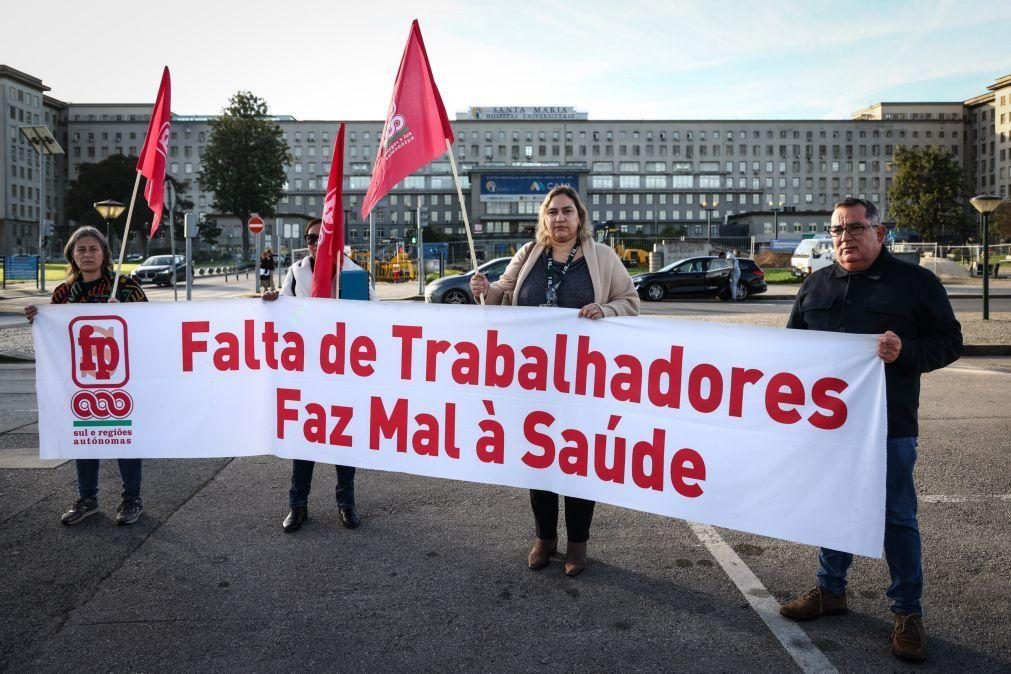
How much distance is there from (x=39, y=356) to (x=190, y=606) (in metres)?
2.14

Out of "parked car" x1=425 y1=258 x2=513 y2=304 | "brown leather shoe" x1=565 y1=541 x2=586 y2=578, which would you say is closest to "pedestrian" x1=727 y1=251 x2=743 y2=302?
"parked car" x1=425 y1=258 x2=513 y2=304

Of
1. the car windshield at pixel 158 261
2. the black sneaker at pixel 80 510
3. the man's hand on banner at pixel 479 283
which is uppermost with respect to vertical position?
the car windshield at pixel 158 261

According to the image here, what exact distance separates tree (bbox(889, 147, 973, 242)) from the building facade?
41.6 m

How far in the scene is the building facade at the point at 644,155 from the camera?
414 ft

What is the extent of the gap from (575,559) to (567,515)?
0.22 m

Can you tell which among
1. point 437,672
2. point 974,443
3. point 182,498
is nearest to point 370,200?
point 182,498

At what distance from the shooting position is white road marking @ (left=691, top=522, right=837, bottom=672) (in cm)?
329

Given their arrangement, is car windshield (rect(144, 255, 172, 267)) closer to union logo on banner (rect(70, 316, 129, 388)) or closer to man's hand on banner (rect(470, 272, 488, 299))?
union logo on banner (rect(70, 316, 129, 388))

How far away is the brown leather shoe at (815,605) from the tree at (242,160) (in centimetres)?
8486

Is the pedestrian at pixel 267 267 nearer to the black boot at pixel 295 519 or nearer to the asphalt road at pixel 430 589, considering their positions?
the asphalt road at pixel 430 589

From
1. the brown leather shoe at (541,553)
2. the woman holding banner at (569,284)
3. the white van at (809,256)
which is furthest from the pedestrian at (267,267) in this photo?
the brown leather shoe at (541,553)

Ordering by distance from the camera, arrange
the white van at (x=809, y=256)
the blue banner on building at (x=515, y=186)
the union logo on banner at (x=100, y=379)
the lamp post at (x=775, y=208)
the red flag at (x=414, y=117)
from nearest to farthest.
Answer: the red flag at (x=414, y=117)
the union logo on banner at (x=100, y=379)
the white van at (x=809, y=256)
the blue banner on building at (x=515, y=186)
the lamp post at (x=775, y=208)

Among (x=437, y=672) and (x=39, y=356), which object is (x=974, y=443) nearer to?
(x=437, y=672)

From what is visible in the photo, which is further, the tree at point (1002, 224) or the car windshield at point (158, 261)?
the tree at point (1002, 224)
